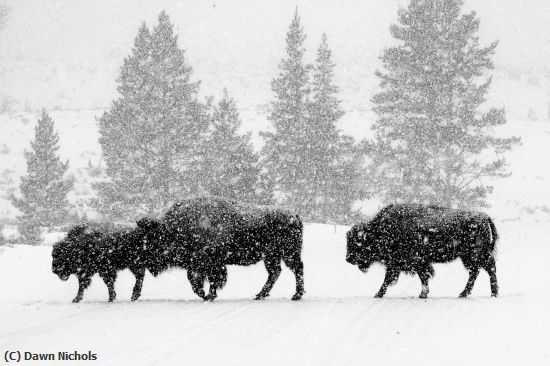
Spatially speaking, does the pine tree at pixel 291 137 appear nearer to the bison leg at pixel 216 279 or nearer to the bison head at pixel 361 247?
the bison head at pixel 361 247

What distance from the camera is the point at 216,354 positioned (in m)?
5.40

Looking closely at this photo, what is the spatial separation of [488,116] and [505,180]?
2228 centimetres

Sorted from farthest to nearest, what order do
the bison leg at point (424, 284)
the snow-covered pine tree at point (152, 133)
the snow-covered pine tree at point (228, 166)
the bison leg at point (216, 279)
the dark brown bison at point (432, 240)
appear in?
1. the snow-covered pine tree at point (152, 133)
2. the snow-covered pine tree at point (228, 166)
3. the bison leg at point (216, 279)
4. the dark brown bison at point (432, 240)
5. the bison leg at point (424, 284)

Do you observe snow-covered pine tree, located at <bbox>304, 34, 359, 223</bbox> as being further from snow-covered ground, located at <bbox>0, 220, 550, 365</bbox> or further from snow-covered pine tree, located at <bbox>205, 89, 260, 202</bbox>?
snow-covered ground, located at <bbox>0, 220, 550, 365</bbox>

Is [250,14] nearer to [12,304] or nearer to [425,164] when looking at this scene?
[425,164]

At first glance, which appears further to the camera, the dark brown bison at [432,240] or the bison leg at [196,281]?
the bison leg at [196,281]

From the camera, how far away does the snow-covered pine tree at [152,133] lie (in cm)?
2353

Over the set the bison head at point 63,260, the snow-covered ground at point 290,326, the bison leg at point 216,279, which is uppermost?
the bison head at point 63,260

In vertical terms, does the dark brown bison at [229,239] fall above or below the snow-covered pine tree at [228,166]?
below

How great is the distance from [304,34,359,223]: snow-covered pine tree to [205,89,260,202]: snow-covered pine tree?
5894mm

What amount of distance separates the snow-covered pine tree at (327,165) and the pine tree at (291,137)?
43 centimetres

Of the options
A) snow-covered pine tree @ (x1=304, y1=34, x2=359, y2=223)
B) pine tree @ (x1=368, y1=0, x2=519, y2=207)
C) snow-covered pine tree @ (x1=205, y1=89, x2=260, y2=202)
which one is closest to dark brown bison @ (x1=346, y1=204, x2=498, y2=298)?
snow-covered pine tree @ (x1=205, y1=89, x2=260, y2=202)

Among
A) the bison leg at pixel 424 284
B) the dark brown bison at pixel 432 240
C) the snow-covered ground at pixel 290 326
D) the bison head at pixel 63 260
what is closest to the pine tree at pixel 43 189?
the snow-covered ground at pixel 290 326

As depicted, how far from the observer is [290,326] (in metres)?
6.60
